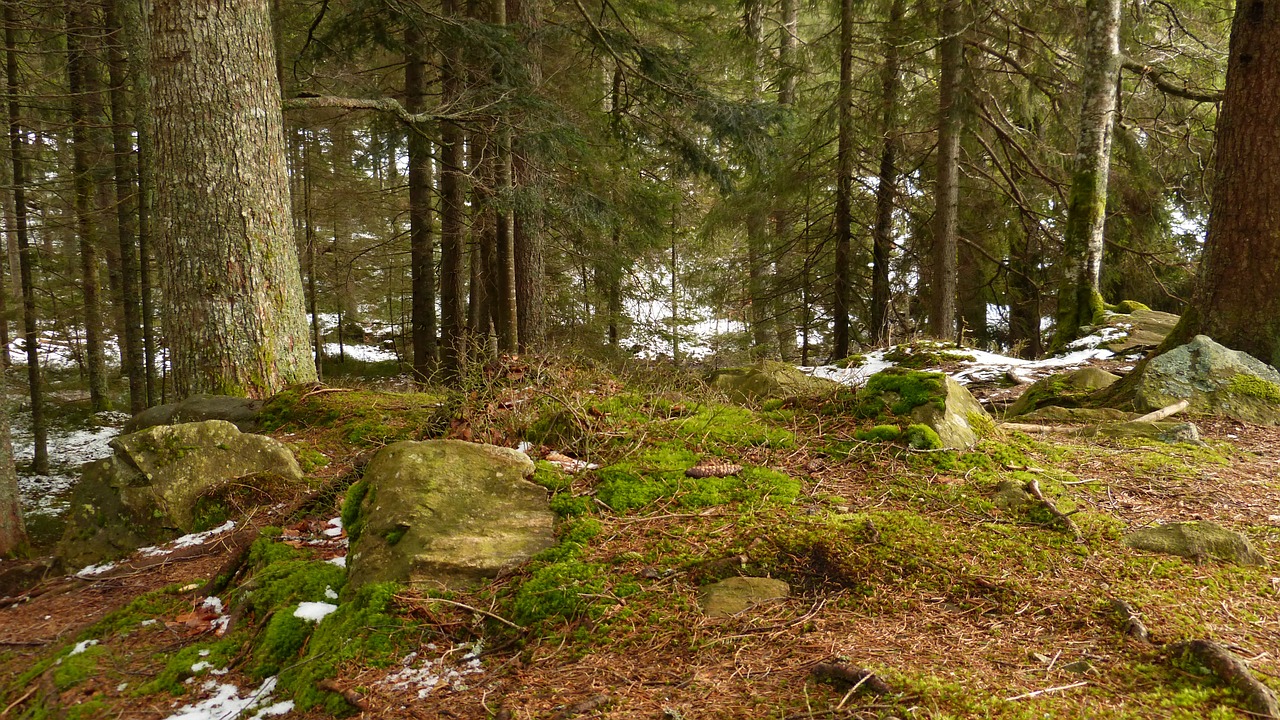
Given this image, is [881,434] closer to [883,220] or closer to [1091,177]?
[1091,177]

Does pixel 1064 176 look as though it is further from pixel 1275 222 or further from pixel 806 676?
pixel 806 676

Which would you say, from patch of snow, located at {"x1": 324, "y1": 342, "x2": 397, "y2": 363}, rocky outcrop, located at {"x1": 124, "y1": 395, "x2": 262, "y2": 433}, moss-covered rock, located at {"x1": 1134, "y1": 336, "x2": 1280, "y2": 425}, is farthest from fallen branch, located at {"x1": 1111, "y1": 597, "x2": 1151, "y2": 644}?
patch of snow, located at {"x1": 324, "y1": 342, "x2": 397, "y2": 363}

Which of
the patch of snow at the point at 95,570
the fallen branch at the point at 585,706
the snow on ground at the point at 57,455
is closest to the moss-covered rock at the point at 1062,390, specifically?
the fallen branch at the point at 585,706

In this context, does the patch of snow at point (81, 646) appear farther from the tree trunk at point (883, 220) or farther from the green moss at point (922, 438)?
the tree trunk at point (883, 220)

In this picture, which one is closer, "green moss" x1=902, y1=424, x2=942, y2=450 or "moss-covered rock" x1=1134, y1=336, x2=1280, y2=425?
"green moss" x1=902, y1=424, x2=942, y2=450

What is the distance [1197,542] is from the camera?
239 centimetres

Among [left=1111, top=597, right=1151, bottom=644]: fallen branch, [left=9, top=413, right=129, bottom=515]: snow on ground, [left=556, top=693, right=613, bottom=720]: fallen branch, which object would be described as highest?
[left=1111, top=597, right=1151, bottom=644]: fallen branch

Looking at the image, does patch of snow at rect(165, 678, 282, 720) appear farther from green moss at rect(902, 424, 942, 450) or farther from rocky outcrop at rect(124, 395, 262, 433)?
rocky outcrop at rect(124, 395, 262, 433)

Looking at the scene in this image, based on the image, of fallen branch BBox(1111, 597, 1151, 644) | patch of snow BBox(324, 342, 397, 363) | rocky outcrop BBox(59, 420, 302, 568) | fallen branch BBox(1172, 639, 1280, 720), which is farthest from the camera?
patch of snow BBox(324, 342, 397, 363)

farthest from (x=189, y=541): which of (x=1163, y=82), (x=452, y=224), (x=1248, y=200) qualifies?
(x=1163, y=82)

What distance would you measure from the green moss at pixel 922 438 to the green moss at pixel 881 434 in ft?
0.16

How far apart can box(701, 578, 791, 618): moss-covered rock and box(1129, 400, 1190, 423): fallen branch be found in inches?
145

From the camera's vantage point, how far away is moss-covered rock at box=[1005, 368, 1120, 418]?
546cm

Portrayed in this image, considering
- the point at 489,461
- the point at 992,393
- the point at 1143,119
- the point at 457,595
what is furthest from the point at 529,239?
the point at 1143,119
